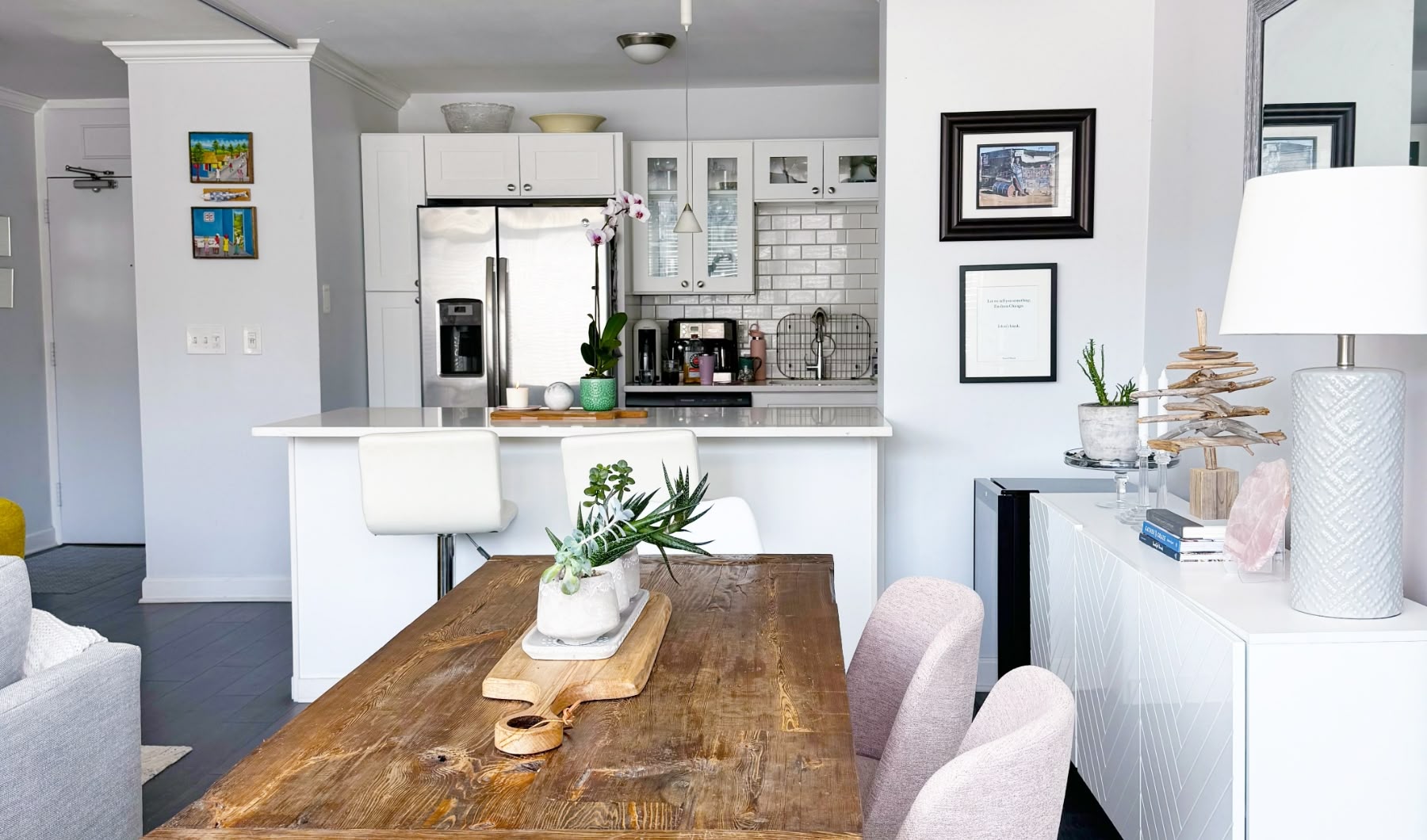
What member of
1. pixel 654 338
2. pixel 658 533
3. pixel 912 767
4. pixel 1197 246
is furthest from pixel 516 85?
pixel 912 767

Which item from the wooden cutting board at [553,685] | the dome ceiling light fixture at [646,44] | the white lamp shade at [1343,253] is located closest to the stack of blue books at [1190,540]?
the white lamp shade at [1343,253]

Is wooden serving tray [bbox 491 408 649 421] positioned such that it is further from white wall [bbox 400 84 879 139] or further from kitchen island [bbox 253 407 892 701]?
white wall [bbox 400 84 879 139]

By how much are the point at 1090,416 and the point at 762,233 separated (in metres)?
3.88

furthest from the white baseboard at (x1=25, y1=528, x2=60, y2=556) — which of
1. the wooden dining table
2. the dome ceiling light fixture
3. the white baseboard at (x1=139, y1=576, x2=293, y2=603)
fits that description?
the wooden dining table

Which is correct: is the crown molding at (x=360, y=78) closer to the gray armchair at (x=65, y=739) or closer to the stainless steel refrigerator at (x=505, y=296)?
the stainless steel refrigerator at (x=505, y=296)

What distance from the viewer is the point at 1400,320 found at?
1679 mm

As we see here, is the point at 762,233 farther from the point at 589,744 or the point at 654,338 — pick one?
the point at 589,744

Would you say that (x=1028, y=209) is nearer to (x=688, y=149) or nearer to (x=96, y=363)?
(x=688, y=149)

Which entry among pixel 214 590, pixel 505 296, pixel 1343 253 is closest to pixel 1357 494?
pixel 1343 253

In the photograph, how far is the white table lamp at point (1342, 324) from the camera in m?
1.68

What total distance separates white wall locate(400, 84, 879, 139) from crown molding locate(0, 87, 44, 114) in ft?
6.61

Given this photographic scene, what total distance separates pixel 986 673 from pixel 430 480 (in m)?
2.00

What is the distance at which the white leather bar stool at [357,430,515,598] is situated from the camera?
3.23 m

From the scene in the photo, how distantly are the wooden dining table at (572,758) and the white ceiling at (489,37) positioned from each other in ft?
11.3
